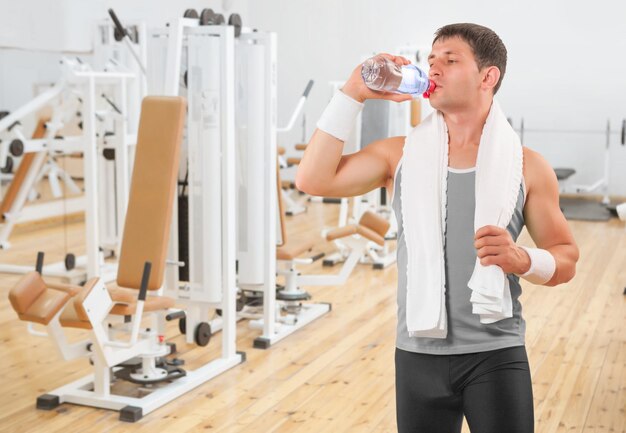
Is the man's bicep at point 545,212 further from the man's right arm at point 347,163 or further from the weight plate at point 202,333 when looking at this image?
the weight plate at point 202,333

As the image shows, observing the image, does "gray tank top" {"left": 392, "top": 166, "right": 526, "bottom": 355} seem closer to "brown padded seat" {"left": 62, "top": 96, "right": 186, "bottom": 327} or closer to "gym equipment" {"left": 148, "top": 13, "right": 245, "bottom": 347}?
"brown padded seat" {"left": 62, "top": 96, "right": 186, "bottom": 327}

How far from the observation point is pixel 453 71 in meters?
1.50

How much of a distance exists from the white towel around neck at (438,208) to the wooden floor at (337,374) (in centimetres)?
164

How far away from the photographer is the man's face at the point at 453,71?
1.50 m

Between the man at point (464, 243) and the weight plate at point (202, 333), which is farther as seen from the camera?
the weight plate at point (202, 333)

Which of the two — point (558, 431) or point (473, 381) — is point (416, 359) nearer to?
point (473, 381)

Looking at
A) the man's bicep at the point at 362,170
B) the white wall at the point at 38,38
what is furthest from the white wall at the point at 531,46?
the man's bicep at the point at 362,170

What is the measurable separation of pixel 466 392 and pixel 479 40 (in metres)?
0.62

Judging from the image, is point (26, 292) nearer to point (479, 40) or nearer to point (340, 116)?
point (340, 116)

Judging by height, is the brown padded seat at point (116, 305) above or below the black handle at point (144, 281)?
below

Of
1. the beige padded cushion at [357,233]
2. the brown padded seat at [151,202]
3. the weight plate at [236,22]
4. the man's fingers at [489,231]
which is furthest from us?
the beige padded cushion at [357,233]

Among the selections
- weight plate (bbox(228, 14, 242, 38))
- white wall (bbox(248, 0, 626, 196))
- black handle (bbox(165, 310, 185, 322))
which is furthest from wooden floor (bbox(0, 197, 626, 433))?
white wall (bbox(248, 0, 626, 196))

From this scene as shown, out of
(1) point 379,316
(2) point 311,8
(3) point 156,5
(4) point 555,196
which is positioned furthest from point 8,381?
(2) point 311,8

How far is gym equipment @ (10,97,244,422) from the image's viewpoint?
2984 millimetres
